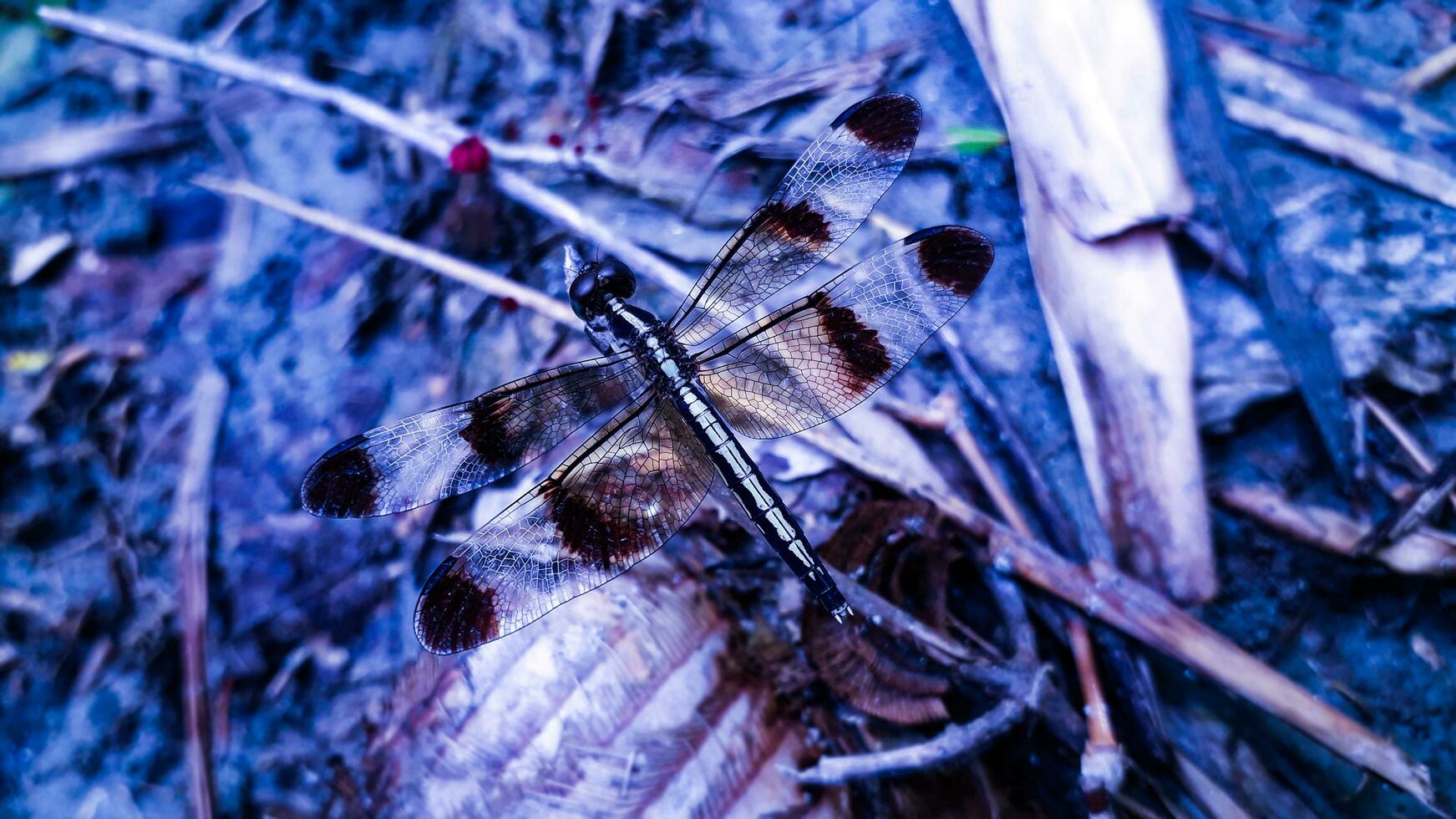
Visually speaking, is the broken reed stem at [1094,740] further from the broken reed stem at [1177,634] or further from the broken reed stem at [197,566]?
the broken reed stem at [197,566]

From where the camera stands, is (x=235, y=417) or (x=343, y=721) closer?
(x=343, y=721)

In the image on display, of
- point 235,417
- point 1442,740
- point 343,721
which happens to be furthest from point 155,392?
point 1442,740

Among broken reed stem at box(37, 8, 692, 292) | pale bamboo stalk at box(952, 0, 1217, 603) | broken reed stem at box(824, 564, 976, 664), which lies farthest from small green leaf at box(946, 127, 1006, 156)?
broken reed stem at box(824, 564, 976, 664)

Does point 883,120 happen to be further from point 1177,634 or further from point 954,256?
point 1177,634

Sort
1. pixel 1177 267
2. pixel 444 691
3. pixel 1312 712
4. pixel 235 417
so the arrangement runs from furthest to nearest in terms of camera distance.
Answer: pixel 235 417
pixel 1177 267
pixel 444 691
pixel 1312 712

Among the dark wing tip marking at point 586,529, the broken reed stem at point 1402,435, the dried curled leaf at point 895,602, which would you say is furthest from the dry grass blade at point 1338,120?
the dark wing tip marking at point 586,529

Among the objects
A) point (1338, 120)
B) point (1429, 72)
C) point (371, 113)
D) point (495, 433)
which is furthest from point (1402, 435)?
point (371, 113)

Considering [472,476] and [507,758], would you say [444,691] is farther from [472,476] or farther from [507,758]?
[472,476]
